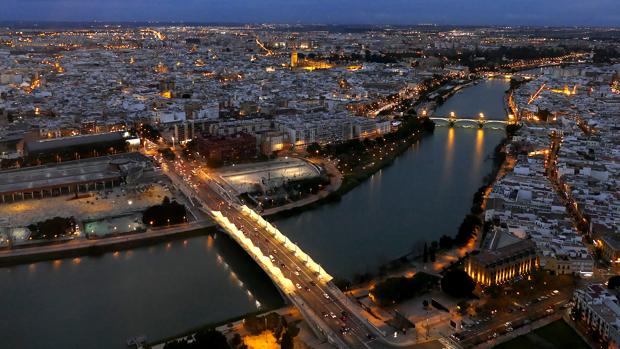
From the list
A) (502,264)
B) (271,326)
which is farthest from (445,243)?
(271,326)

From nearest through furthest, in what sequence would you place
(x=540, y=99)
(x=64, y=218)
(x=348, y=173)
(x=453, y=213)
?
(x=64, y=218) → (x=453, y=213) → (x=348, y=173) → (x=540, y=99)

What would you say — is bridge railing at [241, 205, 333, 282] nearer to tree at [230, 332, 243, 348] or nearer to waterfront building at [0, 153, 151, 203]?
tree at [230, 332, 243, 348]

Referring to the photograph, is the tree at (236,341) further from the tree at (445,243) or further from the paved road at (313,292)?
the tree at (445,243)

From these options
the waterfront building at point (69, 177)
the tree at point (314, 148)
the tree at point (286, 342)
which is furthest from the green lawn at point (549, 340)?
the tree at point (314, 148)

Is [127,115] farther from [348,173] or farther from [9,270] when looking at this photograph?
[9,270]

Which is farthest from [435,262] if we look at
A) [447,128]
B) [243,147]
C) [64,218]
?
[447,128]
